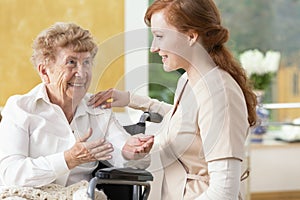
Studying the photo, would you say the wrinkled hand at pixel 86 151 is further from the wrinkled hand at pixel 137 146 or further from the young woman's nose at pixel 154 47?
the young woman's nose at pixel 154 47

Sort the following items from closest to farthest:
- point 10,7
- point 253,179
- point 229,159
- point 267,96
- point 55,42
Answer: point 229,159 < point 55,42 < point 10,7 < point 253,179 < point 267,96

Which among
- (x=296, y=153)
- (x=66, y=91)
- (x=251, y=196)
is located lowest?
(x=251, y=196)

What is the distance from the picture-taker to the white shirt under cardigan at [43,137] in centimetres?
241

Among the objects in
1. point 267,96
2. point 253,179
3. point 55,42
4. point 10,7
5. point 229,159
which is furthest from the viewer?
point 267,96

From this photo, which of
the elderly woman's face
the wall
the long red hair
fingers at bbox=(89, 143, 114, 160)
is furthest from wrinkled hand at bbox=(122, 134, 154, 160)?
the wall

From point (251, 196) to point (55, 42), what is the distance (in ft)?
9.76

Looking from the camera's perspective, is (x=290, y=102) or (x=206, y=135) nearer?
(x=206, y=135)

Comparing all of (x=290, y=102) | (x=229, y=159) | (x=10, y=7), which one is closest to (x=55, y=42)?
(x=229, y=159)

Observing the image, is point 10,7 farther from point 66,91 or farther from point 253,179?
point 253,179

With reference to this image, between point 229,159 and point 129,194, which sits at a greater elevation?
point 229,159

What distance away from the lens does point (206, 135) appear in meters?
2.18

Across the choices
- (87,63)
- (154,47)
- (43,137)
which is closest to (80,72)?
(87,63)

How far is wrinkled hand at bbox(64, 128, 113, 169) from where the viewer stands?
2340 millimetres

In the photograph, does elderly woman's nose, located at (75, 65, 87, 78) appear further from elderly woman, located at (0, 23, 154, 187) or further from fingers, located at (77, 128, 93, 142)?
fingers, located at (77, 128, 93, 142)
